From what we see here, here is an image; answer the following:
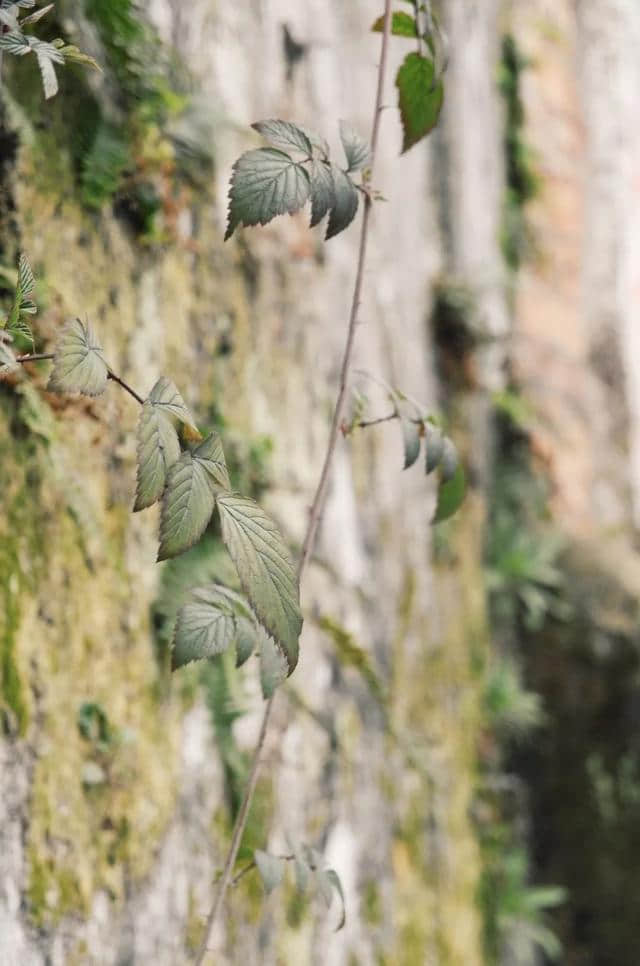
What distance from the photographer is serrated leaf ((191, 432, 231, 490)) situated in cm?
98

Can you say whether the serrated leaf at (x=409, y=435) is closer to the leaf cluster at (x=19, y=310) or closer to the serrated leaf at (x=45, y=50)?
the leaf cluster at (x=19, y=310)

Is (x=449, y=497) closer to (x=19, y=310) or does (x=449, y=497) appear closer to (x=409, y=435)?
(x=409, y=435)

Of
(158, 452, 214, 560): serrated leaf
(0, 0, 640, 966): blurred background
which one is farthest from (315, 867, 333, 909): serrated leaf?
(158, 452, 214, 560): serrated leaf

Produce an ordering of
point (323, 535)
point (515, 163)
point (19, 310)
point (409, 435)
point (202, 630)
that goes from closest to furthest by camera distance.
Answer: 1. point (19, 310)
2. point (202, 630)
3. point (409, 435)
4. point (323, 535)
5. point (515, 163)

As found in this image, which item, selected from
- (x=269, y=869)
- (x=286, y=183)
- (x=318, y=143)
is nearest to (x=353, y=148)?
(x=318, y=143)

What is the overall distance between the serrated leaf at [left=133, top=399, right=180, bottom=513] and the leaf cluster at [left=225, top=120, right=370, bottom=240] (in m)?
0.21

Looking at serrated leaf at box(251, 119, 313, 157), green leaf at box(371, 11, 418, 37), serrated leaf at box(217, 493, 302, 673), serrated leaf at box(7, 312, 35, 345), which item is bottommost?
serrated leaf at box(217, 493, 302, 673)

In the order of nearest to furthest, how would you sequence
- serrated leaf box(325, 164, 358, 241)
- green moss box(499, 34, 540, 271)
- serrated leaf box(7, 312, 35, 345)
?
serrated leaf box(7, 312, 35, 345)
serrated leaf box(325, 164, 358, 241)
green moss box(499, 34, 540, 271)

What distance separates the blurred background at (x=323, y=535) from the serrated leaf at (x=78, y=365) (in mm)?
515

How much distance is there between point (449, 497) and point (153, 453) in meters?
0.62

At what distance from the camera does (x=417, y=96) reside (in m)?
1.37

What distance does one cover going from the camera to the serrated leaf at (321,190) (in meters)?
1.13

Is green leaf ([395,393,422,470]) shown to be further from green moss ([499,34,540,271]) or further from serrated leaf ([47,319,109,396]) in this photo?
green moss ([499,34,540,271])

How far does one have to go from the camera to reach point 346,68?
3412mm
